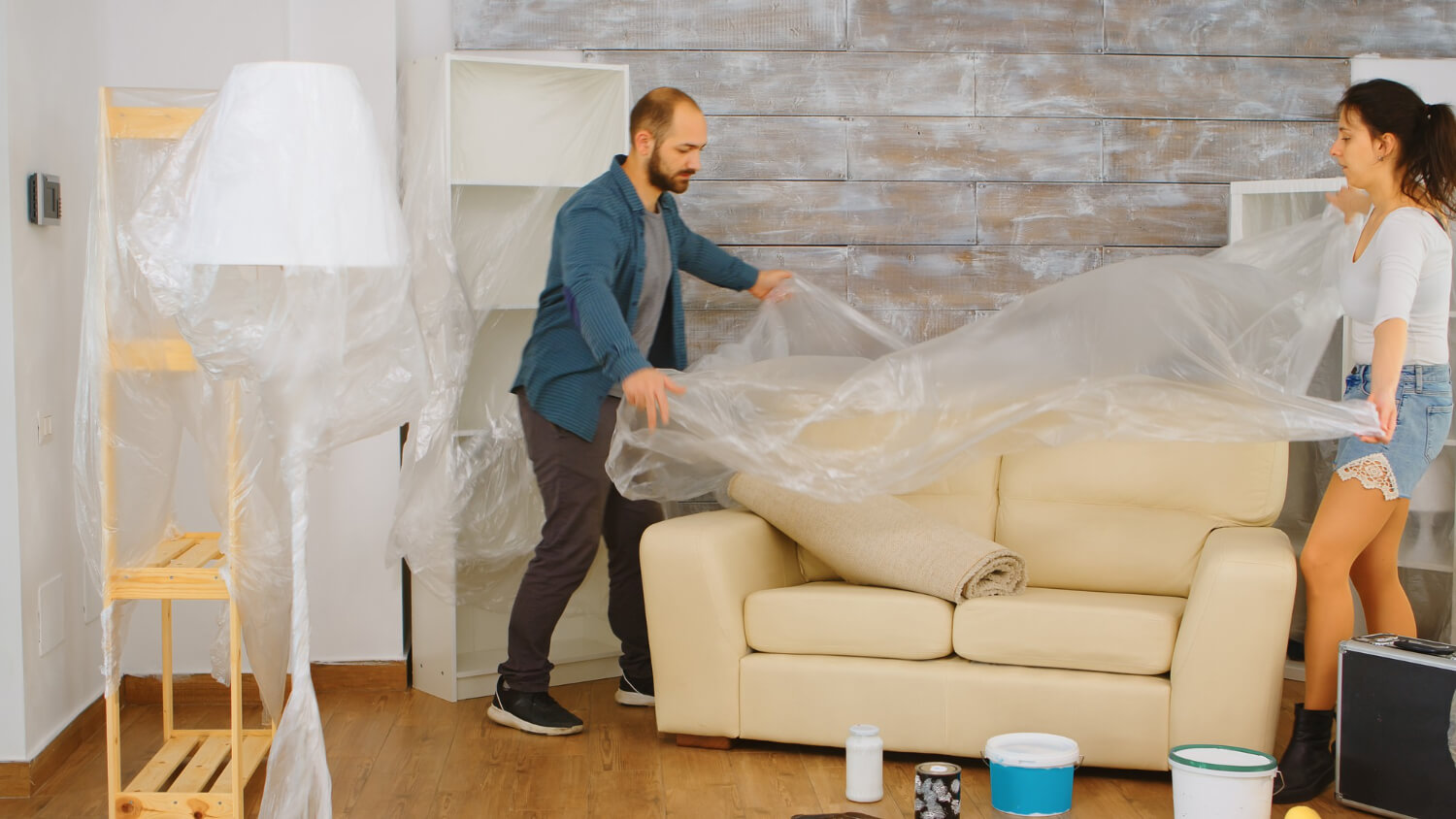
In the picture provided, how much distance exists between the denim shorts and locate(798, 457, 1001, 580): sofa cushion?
0.82 meters

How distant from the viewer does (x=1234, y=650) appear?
8.04ft

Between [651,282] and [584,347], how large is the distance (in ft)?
0.72

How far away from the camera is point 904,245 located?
11.6ft

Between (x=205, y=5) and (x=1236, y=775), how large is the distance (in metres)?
2.79

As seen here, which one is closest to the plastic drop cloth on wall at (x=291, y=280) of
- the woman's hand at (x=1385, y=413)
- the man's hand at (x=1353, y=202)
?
the woman's hand at (x=1385, y=413)

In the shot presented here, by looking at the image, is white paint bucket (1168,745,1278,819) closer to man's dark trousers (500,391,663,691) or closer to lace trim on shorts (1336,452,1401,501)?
lace trim on shorts (1336,452,1401,501)

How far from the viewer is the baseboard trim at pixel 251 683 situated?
10.4 feet

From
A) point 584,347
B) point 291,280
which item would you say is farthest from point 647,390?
point 291,280

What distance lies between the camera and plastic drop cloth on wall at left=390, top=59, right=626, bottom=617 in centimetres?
299

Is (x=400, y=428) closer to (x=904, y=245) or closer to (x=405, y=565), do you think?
(x=405, y=565)

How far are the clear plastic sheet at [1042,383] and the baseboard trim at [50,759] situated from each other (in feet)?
4.13

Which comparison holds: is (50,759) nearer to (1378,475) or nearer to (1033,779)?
(1033,779)

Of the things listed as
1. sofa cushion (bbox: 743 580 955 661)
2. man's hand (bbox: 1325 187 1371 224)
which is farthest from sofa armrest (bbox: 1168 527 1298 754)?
man's hand (bbox: 1325 187 1371 224)

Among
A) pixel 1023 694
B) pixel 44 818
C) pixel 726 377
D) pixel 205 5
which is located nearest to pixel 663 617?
pixel 726 377
